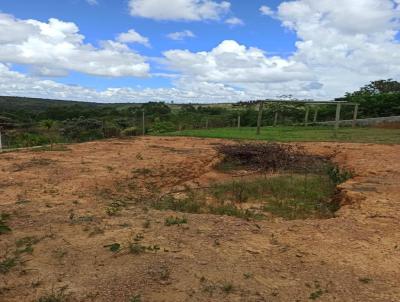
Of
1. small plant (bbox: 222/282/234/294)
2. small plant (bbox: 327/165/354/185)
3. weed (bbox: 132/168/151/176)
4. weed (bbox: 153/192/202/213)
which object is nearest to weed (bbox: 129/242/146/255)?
small plant (bbox: 222/282/234/294)

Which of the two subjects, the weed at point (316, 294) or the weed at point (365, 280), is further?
the weed at point (365, 280)

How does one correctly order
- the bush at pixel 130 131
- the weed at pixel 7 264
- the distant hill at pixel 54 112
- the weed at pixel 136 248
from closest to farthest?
the weed at pixel 7 264, the weed at pixel 136 248, the bush at pixel 130 131, the distant hill at pixel 54 112

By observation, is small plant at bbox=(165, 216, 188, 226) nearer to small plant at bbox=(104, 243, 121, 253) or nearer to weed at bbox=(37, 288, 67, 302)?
small plant at bbox=(104, 243, 121, 253)

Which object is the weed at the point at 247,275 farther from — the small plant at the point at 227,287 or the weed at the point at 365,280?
the weed at the point at 365,280

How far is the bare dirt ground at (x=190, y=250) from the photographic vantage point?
4055 millimetres

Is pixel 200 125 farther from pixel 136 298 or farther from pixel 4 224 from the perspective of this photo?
pixel 136 298

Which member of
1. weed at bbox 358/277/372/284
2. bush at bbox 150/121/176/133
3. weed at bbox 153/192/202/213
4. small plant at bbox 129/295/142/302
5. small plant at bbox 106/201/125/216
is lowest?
bush at bbox 150/121/176/133

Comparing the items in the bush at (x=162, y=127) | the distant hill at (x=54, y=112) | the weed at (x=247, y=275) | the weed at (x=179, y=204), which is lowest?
the distant hill at (x=54, y=112)

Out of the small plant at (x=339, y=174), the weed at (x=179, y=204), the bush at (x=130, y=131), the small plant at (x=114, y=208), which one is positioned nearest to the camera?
the small plant at (x=114, y=208)

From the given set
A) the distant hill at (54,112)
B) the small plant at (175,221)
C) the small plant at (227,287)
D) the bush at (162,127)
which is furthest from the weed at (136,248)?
the bush at (162,127)

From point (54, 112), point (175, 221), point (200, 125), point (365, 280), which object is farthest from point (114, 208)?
point (54, 112)

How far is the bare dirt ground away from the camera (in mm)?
4055

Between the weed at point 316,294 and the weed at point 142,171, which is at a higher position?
the weed at point 316,294

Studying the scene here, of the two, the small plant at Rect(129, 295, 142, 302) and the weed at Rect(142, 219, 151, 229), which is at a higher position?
the weed at Rect(142, 219, 151, 229)
